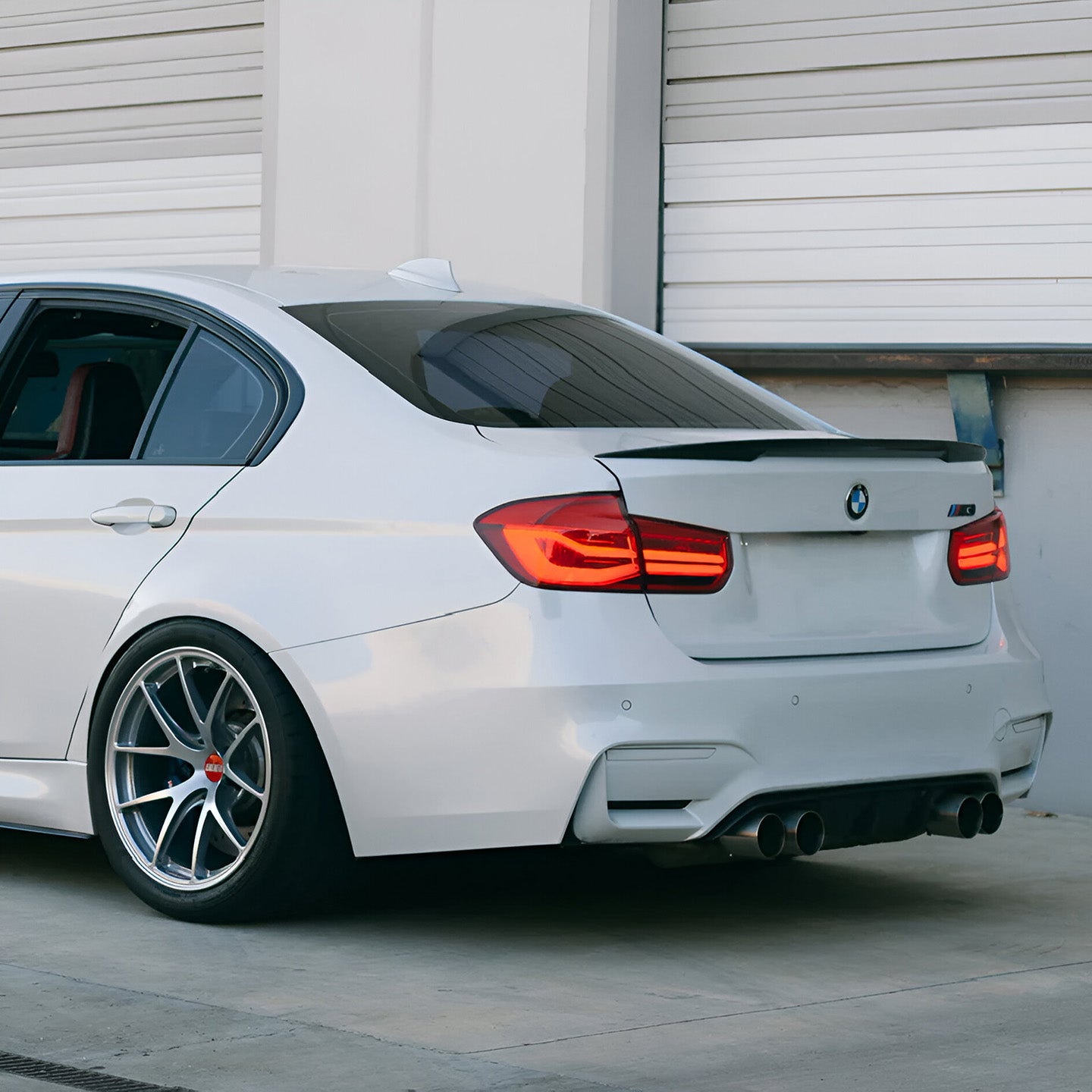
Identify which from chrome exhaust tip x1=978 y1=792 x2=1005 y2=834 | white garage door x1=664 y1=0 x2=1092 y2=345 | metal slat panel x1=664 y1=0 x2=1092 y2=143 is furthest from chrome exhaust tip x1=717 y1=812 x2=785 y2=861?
metal slat panel x1=664 y1=0 x2=1092 y2=143

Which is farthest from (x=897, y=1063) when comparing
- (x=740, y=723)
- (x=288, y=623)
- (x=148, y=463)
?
(x=148, y=463)

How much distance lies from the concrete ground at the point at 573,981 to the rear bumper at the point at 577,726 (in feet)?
0.74

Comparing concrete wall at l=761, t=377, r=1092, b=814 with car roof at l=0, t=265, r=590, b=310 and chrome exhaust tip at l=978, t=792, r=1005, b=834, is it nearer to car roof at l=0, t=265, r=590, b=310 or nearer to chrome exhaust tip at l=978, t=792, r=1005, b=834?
car roof at l=0, t=265, r=590, b=310

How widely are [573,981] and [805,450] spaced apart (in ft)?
4.14

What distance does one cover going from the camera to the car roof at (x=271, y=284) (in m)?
5.39

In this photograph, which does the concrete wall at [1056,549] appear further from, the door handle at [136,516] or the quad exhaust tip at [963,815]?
the door handle at [136,516]

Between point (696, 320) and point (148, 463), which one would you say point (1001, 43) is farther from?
point (148, 463)

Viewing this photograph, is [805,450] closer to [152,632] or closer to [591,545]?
[591,545]

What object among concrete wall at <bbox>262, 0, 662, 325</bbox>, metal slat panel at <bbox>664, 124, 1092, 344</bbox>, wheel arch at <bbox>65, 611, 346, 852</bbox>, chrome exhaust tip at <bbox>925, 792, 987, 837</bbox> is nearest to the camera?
wheel arch at <bbox>65, 611, 346, 852</bbox>

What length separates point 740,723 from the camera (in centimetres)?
458

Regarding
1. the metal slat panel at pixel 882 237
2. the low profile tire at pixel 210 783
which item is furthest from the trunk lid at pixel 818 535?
the metal slat panel at pixel 882 237

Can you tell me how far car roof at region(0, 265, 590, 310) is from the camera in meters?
5.39

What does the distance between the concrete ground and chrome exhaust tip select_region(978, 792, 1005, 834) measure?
0.29m

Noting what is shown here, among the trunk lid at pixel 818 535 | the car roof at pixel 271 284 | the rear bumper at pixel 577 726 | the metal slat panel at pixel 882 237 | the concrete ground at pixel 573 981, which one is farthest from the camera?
the metal slat panel at pixel 882 237
